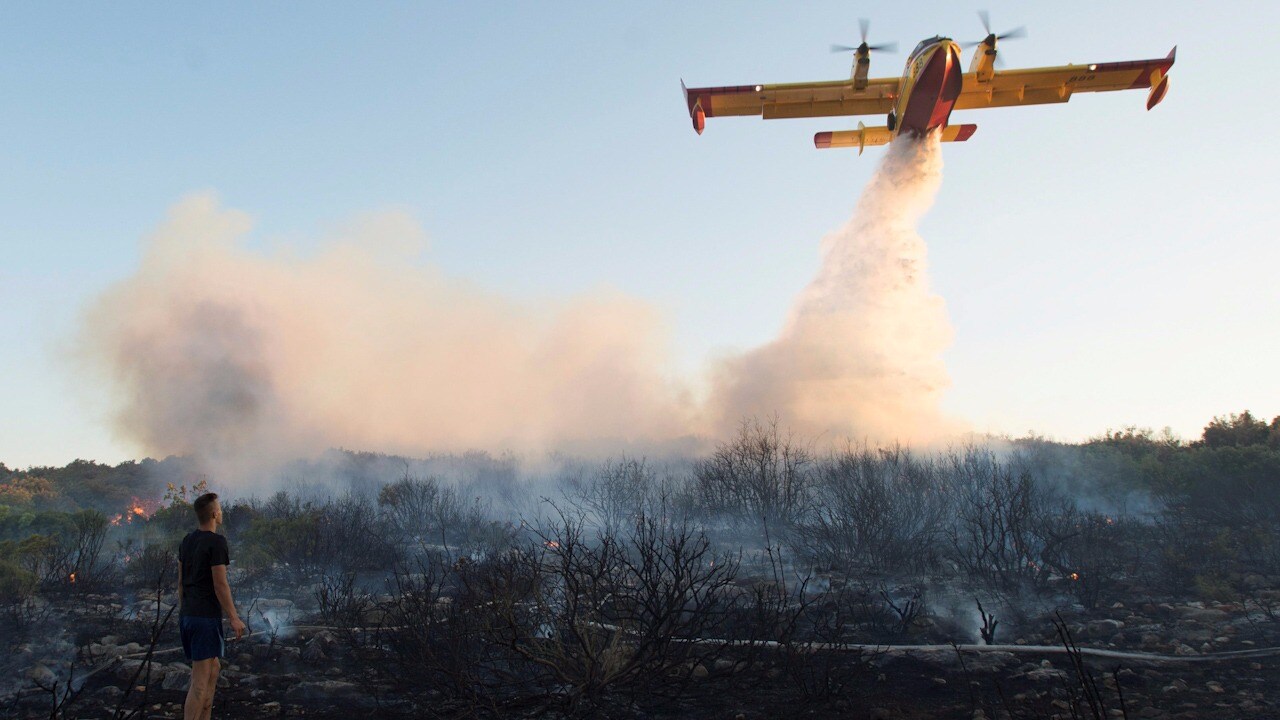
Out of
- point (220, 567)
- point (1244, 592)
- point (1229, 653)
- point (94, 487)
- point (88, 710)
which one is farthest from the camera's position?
point (94, 487)

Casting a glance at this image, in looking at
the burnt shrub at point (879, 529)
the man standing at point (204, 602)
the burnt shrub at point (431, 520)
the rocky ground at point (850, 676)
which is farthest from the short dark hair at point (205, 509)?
the burnt shrub at point (431, 520)

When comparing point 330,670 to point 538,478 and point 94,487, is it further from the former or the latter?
point 94,487

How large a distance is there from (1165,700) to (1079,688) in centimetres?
81

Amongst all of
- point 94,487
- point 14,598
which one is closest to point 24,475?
point 94,487

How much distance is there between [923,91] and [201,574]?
1971cm

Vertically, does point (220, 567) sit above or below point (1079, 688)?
above

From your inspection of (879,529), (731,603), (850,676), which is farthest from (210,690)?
(879,529)

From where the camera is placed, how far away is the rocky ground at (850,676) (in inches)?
280

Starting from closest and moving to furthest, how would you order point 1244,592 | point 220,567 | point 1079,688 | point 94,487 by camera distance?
1. point 220,567
2. point 1079,688
3. point 1244,592
4. point 94,487

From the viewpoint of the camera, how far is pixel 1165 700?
7441 millimetres

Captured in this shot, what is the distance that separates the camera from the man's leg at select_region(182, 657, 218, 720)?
537cm

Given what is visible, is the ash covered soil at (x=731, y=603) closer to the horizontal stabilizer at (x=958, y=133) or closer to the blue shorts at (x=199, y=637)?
the blue shorts at (x=199, y=637)

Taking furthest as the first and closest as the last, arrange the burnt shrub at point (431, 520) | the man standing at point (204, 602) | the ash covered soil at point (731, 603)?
1. the burnt shrub at point (431, 520)
2. the ash covered soil at point (731, 603)
3. the man standing at point (204, 602)

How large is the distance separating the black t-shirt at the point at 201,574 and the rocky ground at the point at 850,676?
0.68 metres
